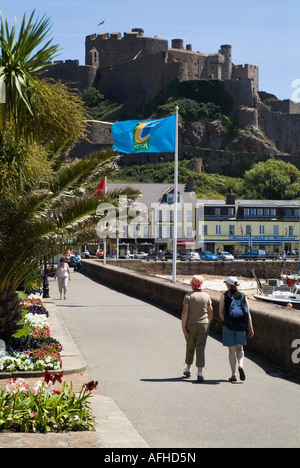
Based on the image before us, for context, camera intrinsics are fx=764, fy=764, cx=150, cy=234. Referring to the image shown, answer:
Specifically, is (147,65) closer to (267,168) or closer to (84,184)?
(267,168)

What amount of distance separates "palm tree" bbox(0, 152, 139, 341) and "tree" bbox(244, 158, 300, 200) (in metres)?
106

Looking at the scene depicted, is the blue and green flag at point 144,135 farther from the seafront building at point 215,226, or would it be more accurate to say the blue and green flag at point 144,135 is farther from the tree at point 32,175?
the seafront building at point 215,226

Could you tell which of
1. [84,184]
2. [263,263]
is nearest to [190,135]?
[263,263]

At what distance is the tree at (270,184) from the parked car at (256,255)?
3277cm

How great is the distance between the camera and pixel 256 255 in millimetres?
84250

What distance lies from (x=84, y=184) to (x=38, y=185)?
1474mm

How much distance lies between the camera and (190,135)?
134000 millimetres

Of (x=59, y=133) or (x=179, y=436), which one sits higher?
(x=59, y=133)

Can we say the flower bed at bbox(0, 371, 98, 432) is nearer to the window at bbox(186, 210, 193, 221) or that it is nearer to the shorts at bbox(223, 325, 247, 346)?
the shorts at bbox(223, 325, 247, 346)

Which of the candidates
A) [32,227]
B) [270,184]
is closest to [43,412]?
[32,227]

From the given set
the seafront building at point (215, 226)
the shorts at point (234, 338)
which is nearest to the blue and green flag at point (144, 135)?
the shorts at point (234, 338)

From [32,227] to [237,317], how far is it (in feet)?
11.6

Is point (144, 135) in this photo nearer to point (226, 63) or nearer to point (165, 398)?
point (165, 398)

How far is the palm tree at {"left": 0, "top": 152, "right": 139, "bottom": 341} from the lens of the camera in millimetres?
12078
